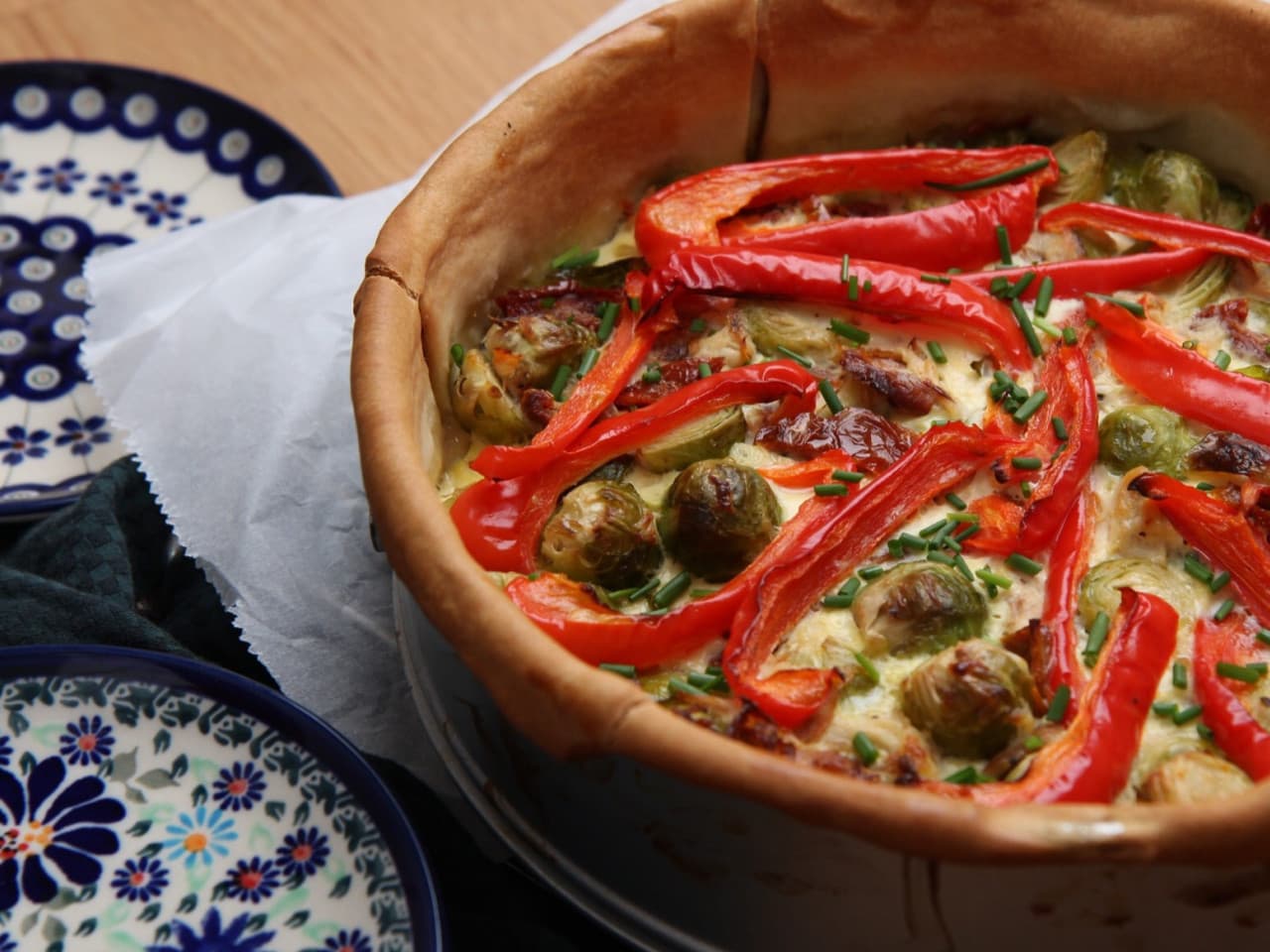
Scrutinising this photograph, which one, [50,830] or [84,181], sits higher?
[84,181]

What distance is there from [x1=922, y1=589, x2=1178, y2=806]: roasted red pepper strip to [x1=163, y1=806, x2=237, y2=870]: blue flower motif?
55.8 inches

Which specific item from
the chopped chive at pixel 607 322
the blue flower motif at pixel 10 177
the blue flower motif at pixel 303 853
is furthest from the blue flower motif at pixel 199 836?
the blue flower motif at pixel 10 177

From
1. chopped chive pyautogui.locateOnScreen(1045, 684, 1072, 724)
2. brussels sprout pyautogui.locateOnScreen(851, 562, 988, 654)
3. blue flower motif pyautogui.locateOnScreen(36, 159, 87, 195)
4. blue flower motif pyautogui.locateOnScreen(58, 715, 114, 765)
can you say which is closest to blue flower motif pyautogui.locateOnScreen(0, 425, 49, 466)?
blue flower motif pyautogui.locateOnScreen(36, 159, 87, 195)

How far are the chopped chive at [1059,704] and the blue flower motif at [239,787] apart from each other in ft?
5.21

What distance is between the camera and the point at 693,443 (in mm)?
3436

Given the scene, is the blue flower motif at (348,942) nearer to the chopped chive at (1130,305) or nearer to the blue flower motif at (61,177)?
the chopped chive at (1130,305)

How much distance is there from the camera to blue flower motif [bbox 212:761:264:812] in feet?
10.6

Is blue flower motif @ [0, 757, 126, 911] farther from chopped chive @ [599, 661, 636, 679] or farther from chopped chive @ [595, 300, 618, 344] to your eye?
chopped chive @ [595, 300, 618, 344]

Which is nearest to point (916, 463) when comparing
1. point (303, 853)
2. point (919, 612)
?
point (919, 612)

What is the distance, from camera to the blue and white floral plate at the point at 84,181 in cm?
466

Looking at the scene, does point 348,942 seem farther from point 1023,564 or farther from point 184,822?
point 1023,564

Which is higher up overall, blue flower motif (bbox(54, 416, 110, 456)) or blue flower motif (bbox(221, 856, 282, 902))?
blue flower motif (bbox(54, 416, 110, 456))

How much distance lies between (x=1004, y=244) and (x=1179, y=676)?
1255 millimetres

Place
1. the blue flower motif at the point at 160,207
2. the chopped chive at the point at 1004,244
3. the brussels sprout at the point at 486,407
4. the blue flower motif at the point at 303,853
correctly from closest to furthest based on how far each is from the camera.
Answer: the blue flower motif at the point at 303,853 → the brussels sprout at the point at 486,407 → the chopped chive at the point at 1004,244 → the blue flower motif at the point at 160,207
